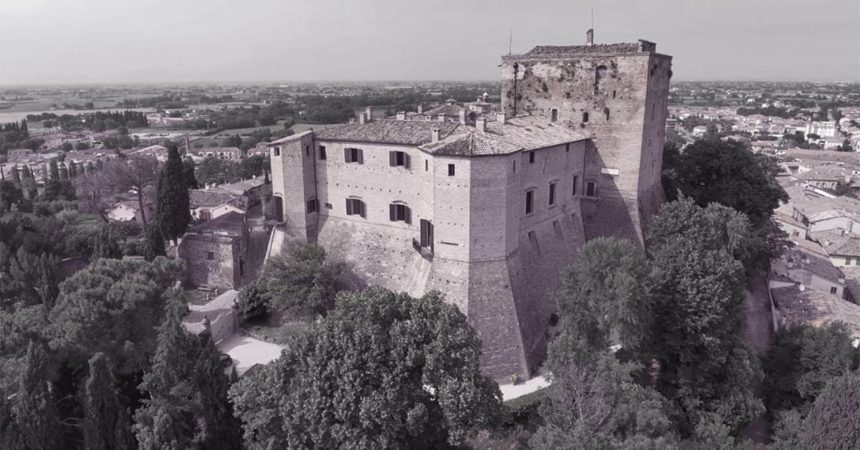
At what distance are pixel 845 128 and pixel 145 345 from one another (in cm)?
16078

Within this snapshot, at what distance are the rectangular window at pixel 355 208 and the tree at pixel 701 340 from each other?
14.0 metres

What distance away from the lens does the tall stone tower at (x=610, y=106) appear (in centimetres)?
3028

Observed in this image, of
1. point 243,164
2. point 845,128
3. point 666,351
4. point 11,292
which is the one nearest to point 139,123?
point 243,164

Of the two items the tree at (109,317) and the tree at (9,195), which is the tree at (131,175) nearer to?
the tree at (9,195)

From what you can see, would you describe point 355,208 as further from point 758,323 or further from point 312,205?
point 758,323

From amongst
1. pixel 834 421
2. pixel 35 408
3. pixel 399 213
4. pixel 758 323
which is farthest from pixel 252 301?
pixel 758 323

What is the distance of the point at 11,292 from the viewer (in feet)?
97.2

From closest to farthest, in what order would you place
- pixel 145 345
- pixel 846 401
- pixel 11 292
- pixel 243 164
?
pixel 846 401 < pixel 145 345 < pixel 11 292 < pixel 243 164

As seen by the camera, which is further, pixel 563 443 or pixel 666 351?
pixel 666 351

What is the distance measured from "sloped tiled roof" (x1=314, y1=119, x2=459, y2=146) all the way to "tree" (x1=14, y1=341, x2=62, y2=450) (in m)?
15.7

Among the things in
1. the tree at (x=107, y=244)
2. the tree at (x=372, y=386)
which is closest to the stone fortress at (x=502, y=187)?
the tree at (x=372, y=386)

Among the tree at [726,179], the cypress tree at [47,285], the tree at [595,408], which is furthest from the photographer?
the tree at [726,179]

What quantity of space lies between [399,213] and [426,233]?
2064 millimetres

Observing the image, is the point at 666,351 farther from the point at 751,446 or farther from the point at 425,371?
the point at 425,371
